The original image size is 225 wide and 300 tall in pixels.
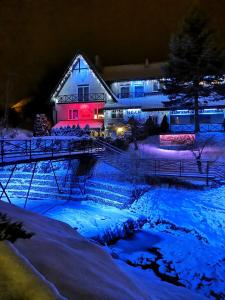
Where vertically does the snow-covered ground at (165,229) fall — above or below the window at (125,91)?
below

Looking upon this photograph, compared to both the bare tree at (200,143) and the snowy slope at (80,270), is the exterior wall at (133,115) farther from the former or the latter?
the snowy slope at (80,270)

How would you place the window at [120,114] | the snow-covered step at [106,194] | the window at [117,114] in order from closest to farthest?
the snow-covered step at [106,194] → the window at [120,114] → the window at [117,114]

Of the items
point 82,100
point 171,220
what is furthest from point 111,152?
point 82,100

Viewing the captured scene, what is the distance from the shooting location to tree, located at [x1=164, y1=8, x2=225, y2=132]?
112 ft

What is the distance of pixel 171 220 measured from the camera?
18391 mm

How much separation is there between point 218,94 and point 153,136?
7287 millimetres

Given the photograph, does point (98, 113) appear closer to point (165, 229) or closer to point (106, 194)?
point (106, 194)

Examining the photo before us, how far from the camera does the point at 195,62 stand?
3469 cm

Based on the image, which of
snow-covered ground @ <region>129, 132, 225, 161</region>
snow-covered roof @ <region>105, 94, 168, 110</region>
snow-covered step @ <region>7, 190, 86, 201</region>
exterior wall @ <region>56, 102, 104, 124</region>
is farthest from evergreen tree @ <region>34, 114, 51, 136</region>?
snow-covered step @ <region>7, 190, 86, 201</region>

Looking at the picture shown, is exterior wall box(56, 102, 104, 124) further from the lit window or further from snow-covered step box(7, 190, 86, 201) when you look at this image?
snow-covered step box(7, 190, 86, 201)

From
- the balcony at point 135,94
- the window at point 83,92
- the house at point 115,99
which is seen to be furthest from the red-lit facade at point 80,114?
the balcony at point 135,94

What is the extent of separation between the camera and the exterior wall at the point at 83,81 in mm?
44000

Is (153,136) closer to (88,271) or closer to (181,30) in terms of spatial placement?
(181,30)

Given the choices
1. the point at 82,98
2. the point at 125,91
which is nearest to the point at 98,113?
the point at 82,98
